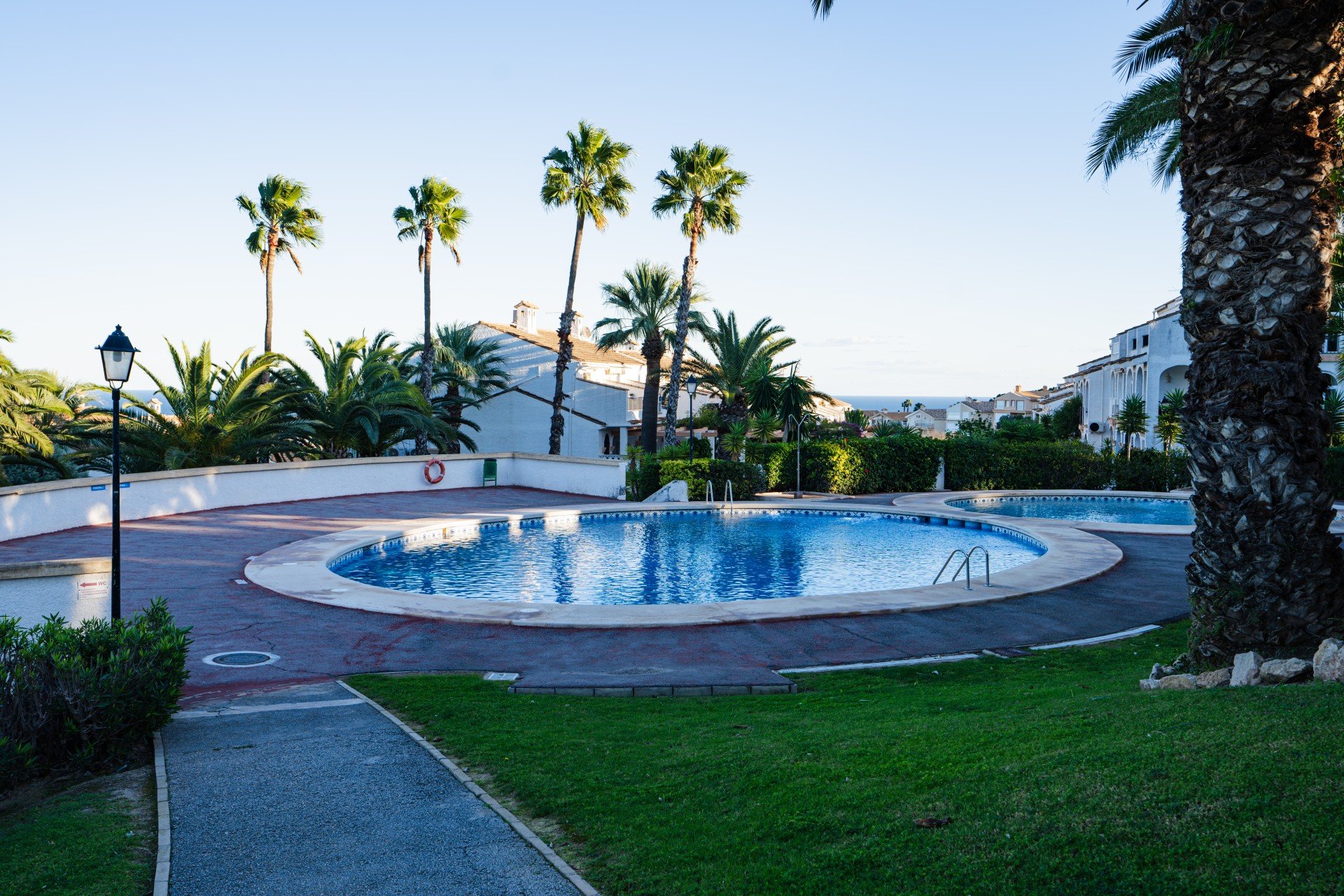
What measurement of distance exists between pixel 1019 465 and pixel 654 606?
24028 mm

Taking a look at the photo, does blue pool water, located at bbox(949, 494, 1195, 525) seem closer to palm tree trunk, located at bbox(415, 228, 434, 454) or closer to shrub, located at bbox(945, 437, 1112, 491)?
shrub, located at bbox(945, 437, 1112, 491)

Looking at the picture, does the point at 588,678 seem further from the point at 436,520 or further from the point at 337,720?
the point at 436,520

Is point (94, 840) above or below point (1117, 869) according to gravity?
below

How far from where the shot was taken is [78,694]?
630 cm

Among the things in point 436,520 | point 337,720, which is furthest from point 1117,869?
point 436,520

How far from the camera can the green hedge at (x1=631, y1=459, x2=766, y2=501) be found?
28562mm

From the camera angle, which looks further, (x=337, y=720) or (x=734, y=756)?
(x=337, y=720)

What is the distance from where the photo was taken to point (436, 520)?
23125 mm

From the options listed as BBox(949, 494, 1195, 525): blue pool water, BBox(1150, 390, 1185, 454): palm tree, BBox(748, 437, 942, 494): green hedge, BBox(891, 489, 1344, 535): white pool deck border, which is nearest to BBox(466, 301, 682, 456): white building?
BBox(748, 437, 942, 494): green hedge

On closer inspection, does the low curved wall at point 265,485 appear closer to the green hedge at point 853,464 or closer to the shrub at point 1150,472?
the green hedge at point 853,464

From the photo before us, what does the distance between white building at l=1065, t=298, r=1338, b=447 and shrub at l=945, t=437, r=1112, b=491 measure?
5.87 meters

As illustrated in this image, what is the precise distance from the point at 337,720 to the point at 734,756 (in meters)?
3.63

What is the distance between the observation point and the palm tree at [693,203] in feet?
114

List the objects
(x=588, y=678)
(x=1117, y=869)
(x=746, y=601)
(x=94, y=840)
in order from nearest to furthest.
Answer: (x=1117, y=869)
(x=94, y=840)
(x=588, y=678)
(x=746, y=601)
